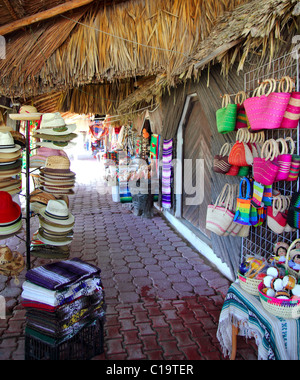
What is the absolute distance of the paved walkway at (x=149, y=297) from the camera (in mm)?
2512

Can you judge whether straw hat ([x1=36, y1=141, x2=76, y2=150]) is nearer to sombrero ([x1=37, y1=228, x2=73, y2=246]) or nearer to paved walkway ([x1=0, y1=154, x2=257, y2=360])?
sombrero ([x1=37, y1=228, x2=73, y2=246])

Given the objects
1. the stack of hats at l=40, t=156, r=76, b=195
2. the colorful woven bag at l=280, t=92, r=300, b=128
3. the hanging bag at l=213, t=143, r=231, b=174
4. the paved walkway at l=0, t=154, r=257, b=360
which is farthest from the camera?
the stack of hats at l=40, t=156, r=76, b=195

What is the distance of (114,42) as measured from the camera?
4.23 meters

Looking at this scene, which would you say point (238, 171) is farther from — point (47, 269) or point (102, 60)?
point (102, 60)

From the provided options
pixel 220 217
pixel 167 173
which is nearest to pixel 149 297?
pixel 220 217

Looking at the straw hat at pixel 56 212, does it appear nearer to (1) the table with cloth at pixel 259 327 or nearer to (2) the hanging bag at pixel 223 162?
(2) the hanging bag at pixel 223 162

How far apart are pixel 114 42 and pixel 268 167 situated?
2.95 metres

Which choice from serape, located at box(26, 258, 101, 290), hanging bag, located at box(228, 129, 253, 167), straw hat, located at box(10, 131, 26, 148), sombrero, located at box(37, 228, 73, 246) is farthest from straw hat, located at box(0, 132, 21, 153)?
hanging bag, located at box(228, 129, 253, 167)

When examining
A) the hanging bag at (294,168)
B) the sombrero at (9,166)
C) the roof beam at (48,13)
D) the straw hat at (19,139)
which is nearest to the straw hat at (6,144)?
the sombrero at (9,166)

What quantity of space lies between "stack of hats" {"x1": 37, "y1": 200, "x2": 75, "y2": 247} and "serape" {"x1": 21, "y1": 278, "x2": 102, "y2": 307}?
4.30 feet

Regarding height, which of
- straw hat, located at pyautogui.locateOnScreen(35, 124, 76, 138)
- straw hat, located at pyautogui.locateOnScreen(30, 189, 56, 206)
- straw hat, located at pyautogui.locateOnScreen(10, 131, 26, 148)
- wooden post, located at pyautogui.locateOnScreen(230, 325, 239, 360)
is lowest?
→ wooden post, located at pyautogui.locateOnScreen(230, 325, 239, 360)

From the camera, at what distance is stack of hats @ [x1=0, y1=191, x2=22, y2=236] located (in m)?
3.15

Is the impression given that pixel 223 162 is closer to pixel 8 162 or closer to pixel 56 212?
pixel 56 212

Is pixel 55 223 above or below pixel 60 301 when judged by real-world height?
above
